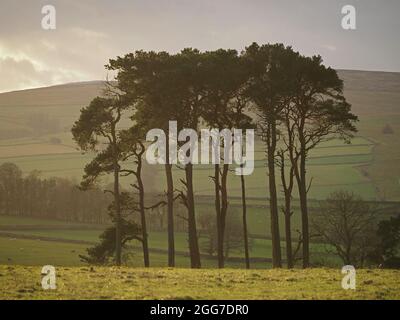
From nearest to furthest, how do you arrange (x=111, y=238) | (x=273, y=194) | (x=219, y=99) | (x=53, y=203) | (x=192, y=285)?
1. (x=192, y=285)
2. (x=219, y=99)
3. (x=273, y=194)
4. (x=111, y=238)
5. (x=53, y=203)

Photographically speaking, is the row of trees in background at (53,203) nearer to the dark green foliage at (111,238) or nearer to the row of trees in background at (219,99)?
the dark green foliage at (111,238)

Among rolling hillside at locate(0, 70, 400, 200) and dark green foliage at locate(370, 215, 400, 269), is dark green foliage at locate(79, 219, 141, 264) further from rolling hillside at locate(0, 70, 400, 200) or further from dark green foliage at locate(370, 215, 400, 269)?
rolling hillside at locate(0, 70, 400, 200)

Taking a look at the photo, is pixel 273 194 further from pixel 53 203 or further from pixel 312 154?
pixel 312 154

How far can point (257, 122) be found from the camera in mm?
36938

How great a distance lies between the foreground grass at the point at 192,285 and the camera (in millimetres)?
18484

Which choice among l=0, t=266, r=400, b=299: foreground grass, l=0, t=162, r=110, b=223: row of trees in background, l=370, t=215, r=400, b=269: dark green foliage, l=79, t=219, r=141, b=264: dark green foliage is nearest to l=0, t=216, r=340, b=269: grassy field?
l=0, t=162, r=110, b=223: row of trees in background

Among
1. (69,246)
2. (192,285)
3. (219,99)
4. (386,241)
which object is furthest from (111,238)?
(69,246)

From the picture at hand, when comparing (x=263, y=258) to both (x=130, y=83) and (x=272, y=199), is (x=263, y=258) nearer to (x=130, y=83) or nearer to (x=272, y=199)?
(x=272, y=199)

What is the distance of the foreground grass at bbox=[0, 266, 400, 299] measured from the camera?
60.6ft

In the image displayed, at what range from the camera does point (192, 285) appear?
2123cm

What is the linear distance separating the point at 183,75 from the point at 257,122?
19.9 ft

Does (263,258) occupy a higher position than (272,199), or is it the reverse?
(272,199)

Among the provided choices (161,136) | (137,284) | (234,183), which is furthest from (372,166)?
(137,284)

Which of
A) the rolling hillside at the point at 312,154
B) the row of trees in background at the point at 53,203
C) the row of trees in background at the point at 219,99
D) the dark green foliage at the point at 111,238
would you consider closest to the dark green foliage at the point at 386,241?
the row of trees in background at the point at 219,99
